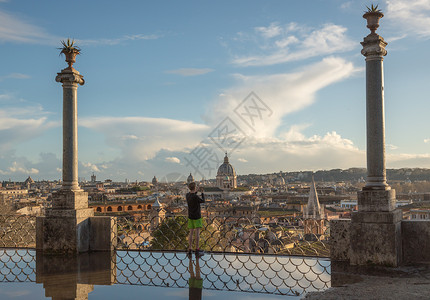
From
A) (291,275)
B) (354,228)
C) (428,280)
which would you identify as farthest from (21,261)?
(428,280)

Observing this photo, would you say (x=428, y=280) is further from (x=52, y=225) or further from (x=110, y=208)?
(x=110, y=208)

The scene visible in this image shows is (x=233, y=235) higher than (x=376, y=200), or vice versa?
(x=376, y=200)

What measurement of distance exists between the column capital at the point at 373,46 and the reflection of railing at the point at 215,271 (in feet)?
10.4

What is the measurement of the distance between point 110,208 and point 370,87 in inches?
3633

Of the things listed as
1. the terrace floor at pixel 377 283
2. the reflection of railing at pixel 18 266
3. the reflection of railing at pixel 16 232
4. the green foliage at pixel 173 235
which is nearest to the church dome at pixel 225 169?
the green foliage at pixel 173 235

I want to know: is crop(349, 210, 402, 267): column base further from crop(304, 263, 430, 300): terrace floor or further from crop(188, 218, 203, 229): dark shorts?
crop(188, 218, 203, 229): dark shorts

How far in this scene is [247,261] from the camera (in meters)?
6.95

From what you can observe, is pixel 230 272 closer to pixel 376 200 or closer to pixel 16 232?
pixel 376 200

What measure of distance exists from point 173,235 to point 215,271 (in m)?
9.37

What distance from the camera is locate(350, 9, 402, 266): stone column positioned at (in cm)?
630

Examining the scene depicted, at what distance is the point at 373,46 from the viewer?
664 cm

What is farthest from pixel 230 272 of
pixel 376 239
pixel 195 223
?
pixel 376 239

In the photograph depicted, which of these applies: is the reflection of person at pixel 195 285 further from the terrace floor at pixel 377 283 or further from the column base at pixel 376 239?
the column base at pixel 376 239

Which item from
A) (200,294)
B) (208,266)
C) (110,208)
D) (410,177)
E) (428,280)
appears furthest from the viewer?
(410,177)
